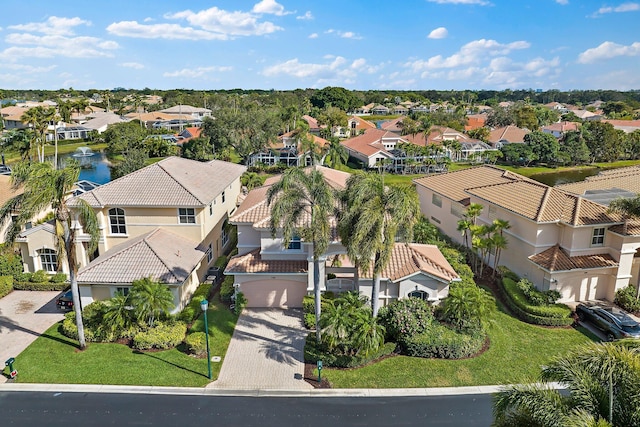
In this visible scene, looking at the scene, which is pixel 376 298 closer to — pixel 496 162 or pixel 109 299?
pixel 109 299

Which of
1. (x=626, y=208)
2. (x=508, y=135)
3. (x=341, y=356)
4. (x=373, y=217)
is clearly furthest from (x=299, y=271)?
(x=508, y=135)

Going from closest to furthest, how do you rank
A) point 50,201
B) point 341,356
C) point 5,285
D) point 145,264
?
point 50,201
point 341,356
point 145,264
point 5,285

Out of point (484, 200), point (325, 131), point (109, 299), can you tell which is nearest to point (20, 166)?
point (109, 299)

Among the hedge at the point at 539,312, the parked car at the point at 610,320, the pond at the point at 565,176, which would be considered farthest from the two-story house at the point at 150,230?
the pond at the point at 565,176

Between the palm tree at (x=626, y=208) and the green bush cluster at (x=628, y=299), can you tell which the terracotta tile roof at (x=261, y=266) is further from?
the green bush cluster at (x=628, y=299)

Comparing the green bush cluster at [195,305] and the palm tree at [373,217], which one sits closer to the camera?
the palm tree at [373,217]

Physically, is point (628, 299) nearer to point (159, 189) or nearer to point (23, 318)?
point (159, 189)
